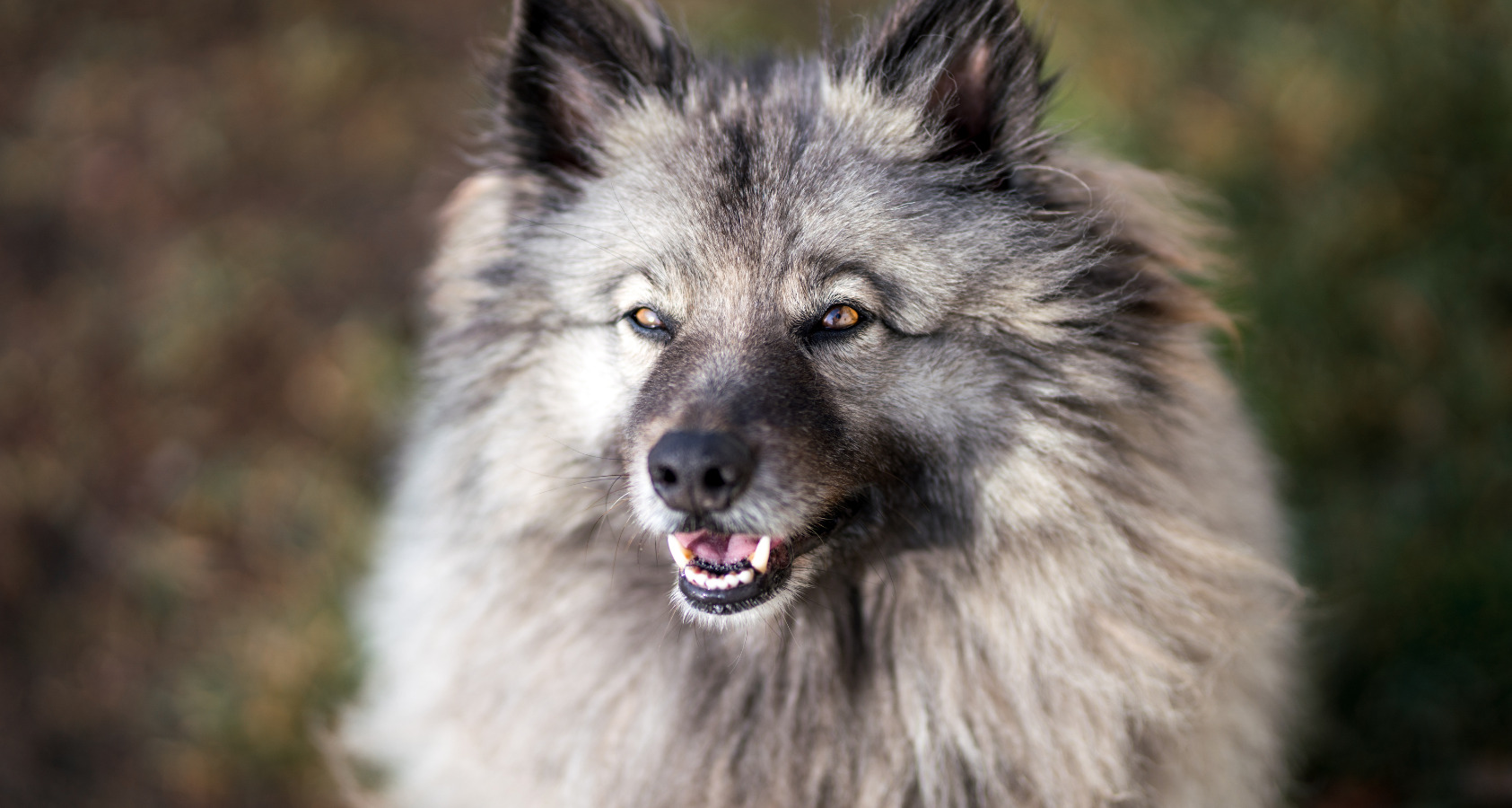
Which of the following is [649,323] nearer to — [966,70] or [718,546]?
[718,546]

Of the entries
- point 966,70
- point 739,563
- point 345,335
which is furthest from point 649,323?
point 345,335

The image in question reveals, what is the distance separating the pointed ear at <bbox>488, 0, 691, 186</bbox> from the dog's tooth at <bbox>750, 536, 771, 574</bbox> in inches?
36.4

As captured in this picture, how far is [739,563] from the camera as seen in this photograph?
2.17 metres

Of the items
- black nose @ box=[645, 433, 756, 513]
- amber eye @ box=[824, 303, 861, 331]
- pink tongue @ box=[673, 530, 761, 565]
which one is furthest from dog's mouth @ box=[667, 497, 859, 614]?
amber eye @ box=[824, 303, 861, 331]

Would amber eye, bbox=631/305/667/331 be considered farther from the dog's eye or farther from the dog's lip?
the dog's lip

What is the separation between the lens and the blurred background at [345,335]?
11.5 feet

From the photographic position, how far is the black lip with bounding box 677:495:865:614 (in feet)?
6.93

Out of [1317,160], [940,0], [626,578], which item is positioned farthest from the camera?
[1317,160]

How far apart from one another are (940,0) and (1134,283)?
0.71m

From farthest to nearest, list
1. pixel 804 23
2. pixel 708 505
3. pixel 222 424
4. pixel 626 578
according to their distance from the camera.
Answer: pixel 804 23 < pixel 222 424 < pixel 626 578 < pixel 708 505

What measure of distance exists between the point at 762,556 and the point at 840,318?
502 millimetres

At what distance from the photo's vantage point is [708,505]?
6.41ft

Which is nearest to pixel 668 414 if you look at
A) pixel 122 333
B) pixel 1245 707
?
pixel 1245 707

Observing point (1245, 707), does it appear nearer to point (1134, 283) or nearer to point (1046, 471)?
point (1046, 471)
